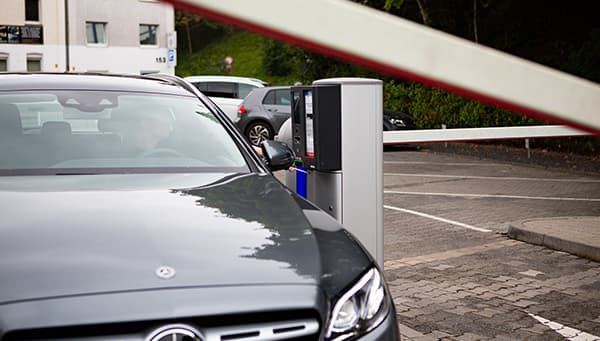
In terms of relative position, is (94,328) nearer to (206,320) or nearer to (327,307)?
(206,320)

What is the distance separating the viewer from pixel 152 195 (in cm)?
365

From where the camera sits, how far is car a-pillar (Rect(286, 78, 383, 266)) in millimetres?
5715

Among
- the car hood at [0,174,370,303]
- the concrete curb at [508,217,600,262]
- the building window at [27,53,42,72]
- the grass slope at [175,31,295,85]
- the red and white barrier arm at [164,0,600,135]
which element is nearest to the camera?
the red and white barrier arm at [164,0,600,135]

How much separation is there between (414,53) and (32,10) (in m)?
62.8

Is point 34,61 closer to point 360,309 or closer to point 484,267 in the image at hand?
point 484,267

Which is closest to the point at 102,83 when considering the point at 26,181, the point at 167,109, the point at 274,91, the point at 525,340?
the point at 167,109

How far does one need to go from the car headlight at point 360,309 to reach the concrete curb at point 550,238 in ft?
16.4

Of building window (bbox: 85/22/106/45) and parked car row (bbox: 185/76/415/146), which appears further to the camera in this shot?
building window (bbox: 85/22/106/45)

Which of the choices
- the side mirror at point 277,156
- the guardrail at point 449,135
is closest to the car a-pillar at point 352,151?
the side mirror at point 277,156

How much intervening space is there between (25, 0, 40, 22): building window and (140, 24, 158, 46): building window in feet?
25.9

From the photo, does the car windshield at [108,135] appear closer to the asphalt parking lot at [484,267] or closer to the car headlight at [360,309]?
the car headlight at [360,309]

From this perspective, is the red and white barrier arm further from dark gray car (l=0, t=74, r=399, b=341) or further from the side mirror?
the side mirror

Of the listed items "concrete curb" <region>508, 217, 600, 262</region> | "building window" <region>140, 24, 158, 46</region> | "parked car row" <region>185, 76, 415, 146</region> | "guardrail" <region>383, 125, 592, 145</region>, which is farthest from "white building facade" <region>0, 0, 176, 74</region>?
"guardrail" <region>383, 125, 592, 145</region>

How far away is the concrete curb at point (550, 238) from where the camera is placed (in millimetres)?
7764
